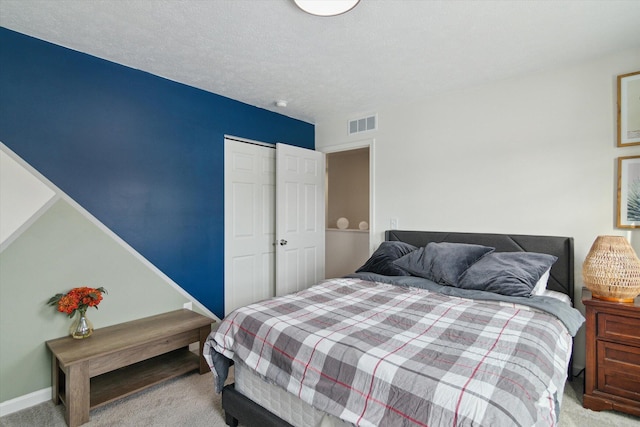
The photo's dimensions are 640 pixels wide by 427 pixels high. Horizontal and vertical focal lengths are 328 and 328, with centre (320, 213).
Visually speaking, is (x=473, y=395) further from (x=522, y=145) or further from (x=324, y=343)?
(x=522, y=145)

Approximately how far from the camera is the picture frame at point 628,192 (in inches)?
92.9

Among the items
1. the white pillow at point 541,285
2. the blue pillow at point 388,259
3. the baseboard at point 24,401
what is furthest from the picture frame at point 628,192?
the baseboard at point 24,401

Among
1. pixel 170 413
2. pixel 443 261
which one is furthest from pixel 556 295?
pixel 170 413

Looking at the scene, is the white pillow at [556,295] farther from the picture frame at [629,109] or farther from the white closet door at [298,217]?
the white closet door at [298,217]

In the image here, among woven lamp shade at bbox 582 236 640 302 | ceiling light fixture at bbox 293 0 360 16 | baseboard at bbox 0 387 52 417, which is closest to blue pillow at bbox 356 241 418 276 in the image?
woven lamp shade at bbox 582 236 640 302

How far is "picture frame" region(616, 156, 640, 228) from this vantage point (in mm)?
2359

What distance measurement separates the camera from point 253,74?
2840mm

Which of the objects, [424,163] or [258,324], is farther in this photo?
[424,163]

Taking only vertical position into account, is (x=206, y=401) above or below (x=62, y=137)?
below

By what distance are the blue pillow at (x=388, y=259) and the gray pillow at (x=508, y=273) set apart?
575 millimetres

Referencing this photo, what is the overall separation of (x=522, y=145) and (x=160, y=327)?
11.0 ft

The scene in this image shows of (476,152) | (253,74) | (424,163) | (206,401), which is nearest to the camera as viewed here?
(206,401)

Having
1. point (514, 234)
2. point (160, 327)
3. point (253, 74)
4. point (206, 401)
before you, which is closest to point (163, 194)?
point (160, 327)

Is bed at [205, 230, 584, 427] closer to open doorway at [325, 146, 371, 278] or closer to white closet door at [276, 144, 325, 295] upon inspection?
white closet door at [276, 144, 325, 295]
